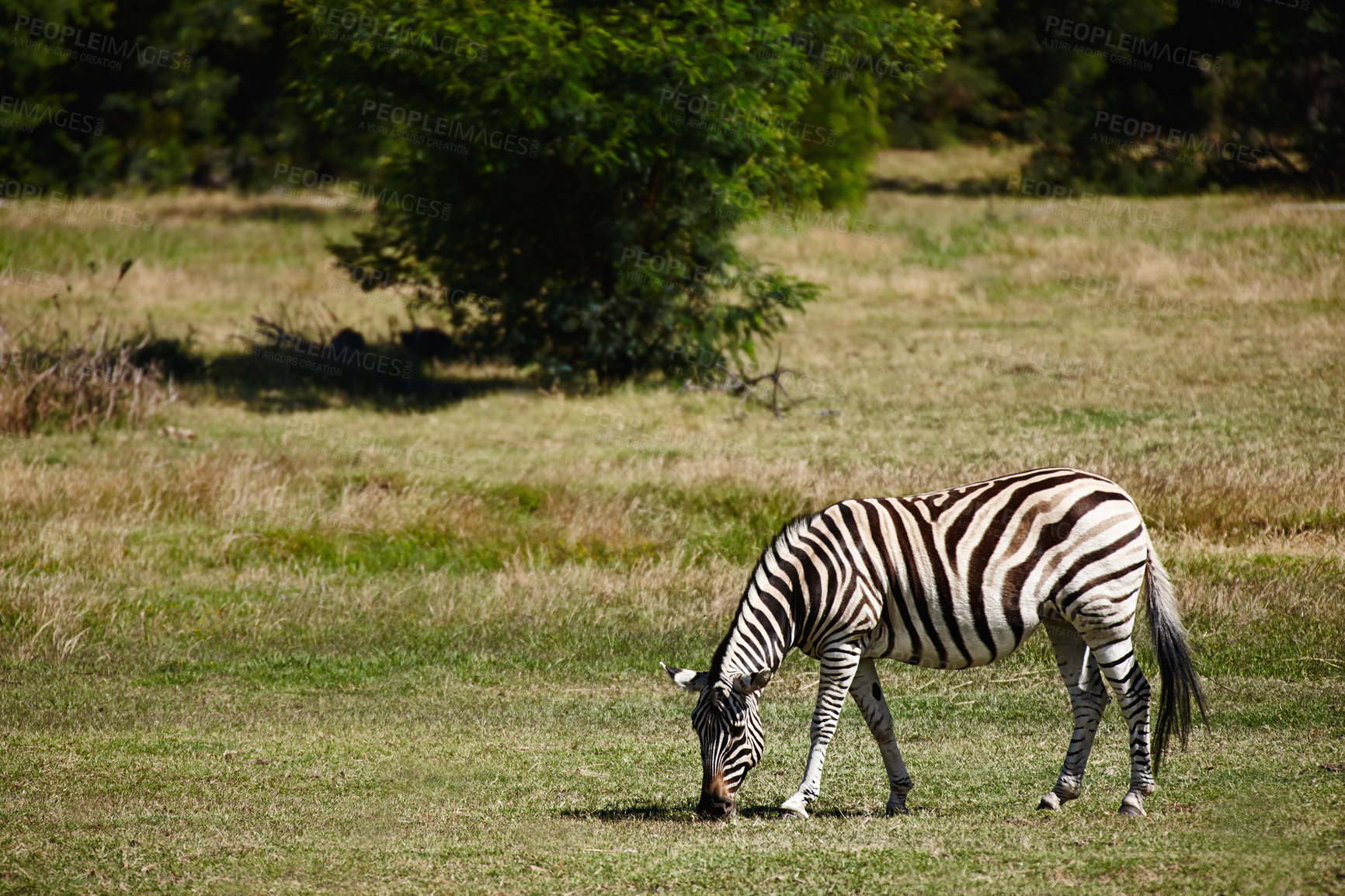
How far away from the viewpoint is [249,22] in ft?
161

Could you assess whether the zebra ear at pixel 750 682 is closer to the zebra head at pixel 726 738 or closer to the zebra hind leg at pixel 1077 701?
the zebra head at pixel 726 738

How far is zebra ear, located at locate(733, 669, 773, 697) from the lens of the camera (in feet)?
24.0

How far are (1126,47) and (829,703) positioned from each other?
53.4 m

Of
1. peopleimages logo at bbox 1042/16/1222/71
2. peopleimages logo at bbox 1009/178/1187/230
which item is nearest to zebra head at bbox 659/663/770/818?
peopleimages logo at bbox 1009/178/1187/230

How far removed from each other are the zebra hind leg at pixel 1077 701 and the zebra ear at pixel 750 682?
184 cm

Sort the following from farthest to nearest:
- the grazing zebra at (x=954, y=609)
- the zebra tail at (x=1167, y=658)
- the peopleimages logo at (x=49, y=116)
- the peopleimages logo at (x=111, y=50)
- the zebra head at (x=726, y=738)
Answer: the peopleimages logo at (x=111, y=50)
the peopleimages logo at (x=49, y=116)
the zebra tail at (x=1167, y=658)
the grazing zebra at (x=954, y=609)
the zebra head at (x=726, y=738)

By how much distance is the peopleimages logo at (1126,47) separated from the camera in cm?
4988

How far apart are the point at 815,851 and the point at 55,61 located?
50.5m

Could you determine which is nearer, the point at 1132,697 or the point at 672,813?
the point at 1132,697

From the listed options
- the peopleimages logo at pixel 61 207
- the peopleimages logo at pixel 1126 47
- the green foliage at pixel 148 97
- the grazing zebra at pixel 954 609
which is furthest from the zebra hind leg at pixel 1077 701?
the green foliage at pixel 148 97

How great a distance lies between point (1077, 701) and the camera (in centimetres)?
786

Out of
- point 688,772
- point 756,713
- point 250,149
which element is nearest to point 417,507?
point 688,772

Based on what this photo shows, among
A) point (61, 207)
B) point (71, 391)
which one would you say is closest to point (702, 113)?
point (71, 391)

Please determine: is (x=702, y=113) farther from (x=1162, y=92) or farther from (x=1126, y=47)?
(x=1126, y=47)
